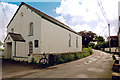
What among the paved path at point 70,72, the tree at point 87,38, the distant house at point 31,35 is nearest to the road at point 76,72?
the paved path at point 70,72

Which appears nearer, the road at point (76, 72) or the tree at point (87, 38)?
the road at point (76, 72)

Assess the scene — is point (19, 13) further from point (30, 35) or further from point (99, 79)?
point (99, 79)

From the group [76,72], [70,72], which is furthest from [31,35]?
[76,72]

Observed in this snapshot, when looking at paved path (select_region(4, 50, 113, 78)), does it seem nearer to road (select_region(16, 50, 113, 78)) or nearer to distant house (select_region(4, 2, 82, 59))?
road (select_region(16, 50, 113, 78))

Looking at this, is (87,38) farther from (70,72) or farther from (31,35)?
(70,72)

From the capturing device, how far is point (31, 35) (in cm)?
1345

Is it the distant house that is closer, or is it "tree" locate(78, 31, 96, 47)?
the distant house

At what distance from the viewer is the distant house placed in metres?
12.5

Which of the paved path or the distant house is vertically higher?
the distant house

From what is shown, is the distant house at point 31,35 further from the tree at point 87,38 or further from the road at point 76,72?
the tree at point 87,38

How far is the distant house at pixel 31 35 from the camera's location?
41.1 feet

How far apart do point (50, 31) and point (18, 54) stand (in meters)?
6.24

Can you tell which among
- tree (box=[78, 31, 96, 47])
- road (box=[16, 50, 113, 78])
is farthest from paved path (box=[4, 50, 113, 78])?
tree (box=[78, 31, 96, 47])

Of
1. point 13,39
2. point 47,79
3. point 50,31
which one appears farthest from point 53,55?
point 13,39
